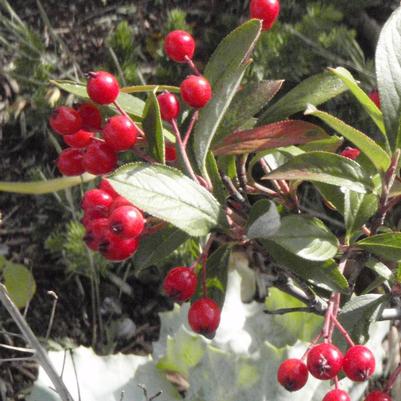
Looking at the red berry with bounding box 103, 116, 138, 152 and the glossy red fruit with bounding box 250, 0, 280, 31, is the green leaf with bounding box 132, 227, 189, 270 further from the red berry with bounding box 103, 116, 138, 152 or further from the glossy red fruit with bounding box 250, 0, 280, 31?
the glossy red fruit with bounding box 250, 0, 280, 31

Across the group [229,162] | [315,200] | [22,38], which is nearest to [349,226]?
[229,162]

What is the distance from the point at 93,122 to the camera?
80 centimetres

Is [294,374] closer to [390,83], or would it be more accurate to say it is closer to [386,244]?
[386,244]

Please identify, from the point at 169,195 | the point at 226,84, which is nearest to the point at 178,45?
the point at 226,84

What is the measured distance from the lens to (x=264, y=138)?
2.72 feet

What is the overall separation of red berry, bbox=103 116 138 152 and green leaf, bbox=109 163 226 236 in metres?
0.04

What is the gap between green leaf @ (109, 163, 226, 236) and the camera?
0.69m

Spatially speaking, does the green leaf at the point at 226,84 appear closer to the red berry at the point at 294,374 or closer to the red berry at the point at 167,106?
the red berry at the point at 167,106

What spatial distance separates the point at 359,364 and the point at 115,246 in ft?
0.85

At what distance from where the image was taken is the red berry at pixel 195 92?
764 mm

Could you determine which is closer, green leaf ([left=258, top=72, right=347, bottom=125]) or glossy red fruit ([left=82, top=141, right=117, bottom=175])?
glossy red fruit ([left=82, top=141, right=117, bottom=175])

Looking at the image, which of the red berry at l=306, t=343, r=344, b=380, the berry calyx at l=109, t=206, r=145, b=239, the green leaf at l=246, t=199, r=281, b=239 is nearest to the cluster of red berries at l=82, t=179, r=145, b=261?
the berry calyx at l=109, t=206, r=145, b=239

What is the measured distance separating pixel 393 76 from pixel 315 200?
1040 millimetres

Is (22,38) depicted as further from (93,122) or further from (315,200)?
(93,122)
